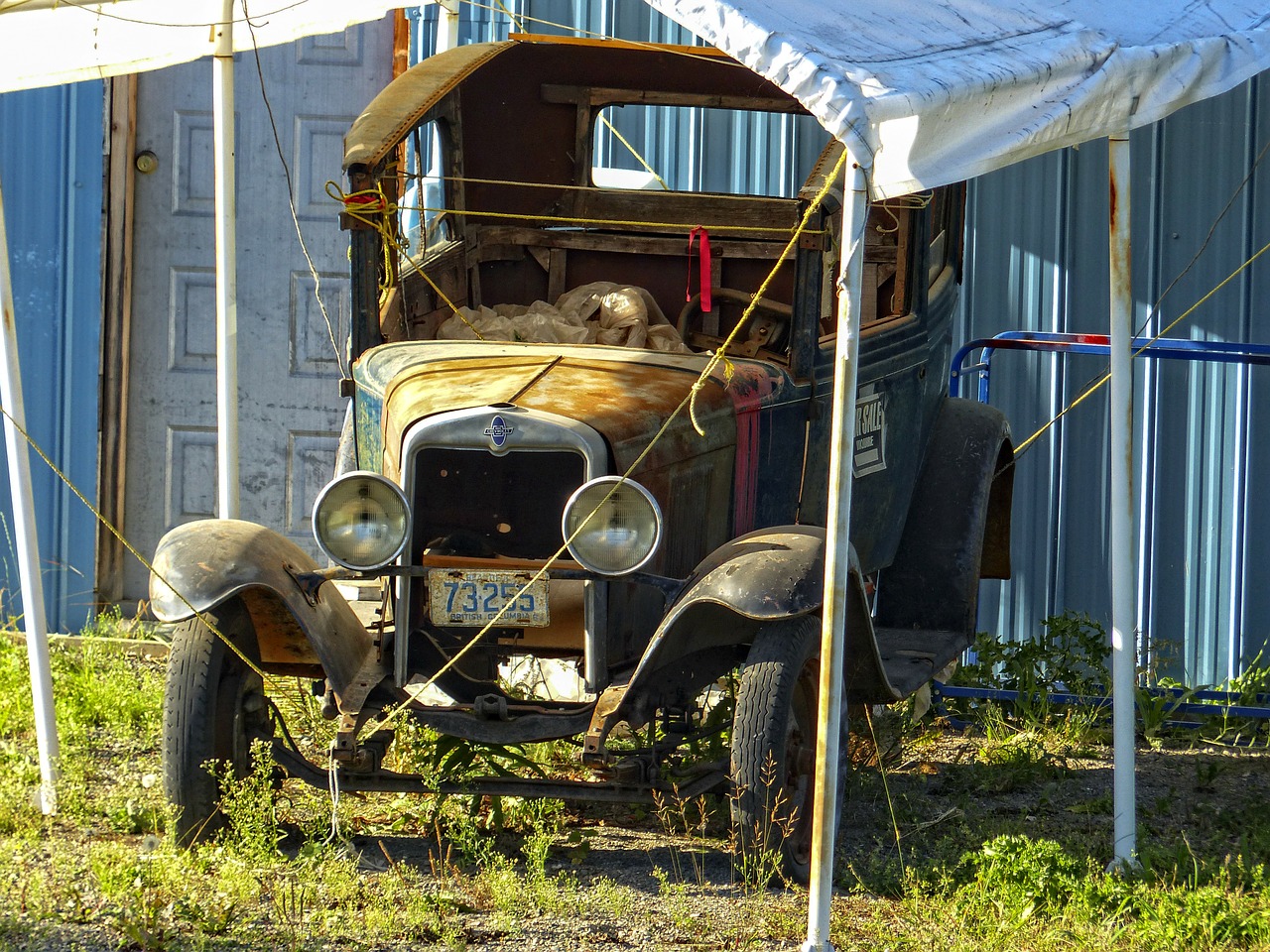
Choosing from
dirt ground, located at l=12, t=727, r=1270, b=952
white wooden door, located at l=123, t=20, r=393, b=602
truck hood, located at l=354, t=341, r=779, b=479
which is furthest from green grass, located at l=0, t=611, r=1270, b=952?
white wooden door, located at l=123, t=20, r=393, b=602

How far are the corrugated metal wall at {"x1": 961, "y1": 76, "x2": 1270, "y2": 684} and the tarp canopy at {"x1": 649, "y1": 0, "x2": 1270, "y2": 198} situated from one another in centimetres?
250

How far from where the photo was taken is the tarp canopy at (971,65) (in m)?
3.37

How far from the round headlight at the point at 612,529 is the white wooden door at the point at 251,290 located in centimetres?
368

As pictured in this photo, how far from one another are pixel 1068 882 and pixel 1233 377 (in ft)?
11.2

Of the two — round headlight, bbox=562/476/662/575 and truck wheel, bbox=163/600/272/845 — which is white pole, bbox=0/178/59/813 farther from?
round headlight, bbox=562/476/662/575

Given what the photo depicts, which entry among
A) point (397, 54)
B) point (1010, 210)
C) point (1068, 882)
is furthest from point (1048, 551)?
point (397, 54)

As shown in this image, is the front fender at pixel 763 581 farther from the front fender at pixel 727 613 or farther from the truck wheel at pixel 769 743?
the truck wheel at pixel 769 743

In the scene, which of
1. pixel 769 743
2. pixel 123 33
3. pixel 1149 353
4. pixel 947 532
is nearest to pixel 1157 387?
pixel 1149 353

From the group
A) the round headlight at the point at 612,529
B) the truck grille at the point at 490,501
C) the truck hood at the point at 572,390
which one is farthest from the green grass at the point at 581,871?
the truck hood at the point at 572,390

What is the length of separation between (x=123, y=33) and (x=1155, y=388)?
4.43m

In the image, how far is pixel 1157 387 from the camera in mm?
6914

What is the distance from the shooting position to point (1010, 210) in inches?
276

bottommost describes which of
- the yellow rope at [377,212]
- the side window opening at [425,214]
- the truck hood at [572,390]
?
the truck hood at [572,390]

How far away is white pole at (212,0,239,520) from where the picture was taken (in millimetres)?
5445
